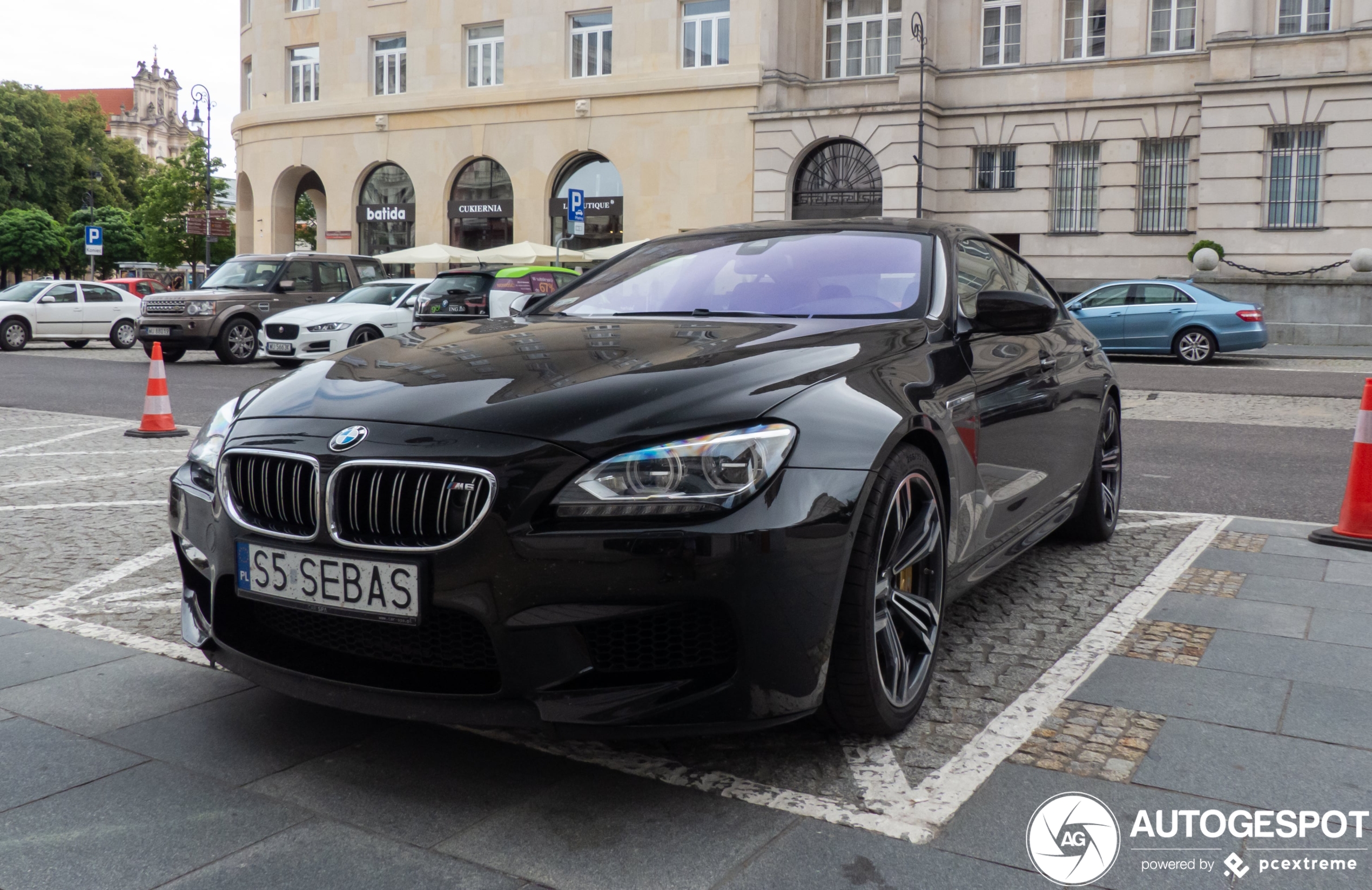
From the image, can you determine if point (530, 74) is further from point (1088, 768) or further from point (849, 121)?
point (1088, 768)

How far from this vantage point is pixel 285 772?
296 centimetres

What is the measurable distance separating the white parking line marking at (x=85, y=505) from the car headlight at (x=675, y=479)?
4.84 meters

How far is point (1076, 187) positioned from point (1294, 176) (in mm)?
4726

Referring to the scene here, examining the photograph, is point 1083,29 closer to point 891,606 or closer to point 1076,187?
point 1076,187

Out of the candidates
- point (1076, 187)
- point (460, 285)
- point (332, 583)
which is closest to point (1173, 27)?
point (1076, 187)

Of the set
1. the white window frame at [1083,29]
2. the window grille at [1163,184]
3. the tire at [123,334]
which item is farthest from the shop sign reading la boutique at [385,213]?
the window grille at [1163,184]

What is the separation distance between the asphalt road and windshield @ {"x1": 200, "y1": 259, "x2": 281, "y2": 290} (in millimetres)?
1290

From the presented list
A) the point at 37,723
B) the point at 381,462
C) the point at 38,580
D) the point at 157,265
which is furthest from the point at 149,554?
the point at 157,265

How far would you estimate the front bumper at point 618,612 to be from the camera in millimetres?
2605

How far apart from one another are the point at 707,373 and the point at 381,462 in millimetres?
773

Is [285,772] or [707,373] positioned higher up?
[707,373]

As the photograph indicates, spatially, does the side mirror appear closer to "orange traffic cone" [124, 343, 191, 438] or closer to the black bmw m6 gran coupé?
the black bmw m6 gran coupé

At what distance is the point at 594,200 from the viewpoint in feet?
114

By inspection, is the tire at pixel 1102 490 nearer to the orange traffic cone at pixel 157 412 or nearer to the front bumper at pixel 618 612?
the front bumper at pixel 618 612
